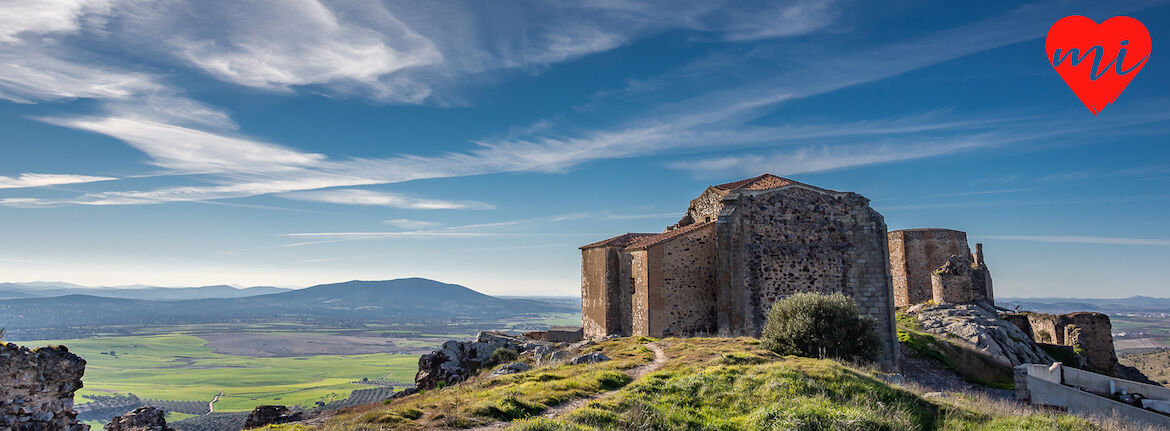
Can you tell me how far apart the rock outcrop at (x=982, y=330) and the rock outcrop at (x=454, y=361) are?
1979 cm

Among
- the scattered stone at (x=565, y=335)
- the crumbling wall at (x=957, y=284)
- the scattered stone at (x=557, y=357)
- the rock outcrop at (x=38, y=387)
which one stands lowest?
the scattered stone at (x=565, y=335)

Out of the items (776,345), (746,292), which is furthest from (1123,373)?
(776,345)

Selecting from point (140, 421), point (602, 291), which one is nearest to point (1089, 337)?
point (602, 291)

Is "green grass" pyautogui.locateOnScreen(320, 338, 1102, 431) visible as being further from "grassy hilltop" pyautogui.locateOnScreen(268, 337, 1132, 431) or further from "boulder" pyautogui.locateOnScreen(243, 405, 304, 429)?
"boulder" pyautogui.locateOnScreen(243, 405, 304, 429)

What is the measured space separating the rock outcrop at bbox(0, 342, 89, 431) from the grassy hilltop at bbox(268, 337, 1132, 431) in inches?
147

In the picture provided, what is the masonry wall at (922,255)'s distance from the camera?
122 ft

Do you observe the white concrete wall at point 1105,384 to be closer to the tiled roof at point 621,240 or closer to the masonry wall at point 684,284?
the masonry wall at point 684,284

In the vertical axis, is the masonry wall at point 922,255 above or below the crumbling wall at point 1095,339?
above

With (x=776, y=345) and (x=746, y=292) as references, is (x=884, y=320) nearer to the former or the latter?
(x=746, y=292)

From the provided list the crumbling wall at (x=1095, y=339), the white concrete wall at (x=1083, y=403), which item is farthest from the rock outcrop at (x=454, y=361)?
the crumbling wall at (x=1095, y=339)

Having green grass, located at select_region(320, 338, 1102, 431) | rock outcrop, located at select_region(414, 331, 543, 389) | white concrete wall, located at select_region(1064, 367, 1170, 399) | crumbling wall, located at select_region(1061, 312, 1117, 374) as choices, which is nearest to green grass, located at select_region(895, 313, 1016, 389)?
white concrete wall, located at select_region(1064, 367, 1170, 399)

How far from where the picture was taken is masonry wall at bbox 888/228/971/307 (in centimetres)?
3706

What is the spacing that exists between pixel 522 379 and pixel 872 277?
53.8 feet

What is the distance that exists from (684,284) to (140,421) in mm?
17225
